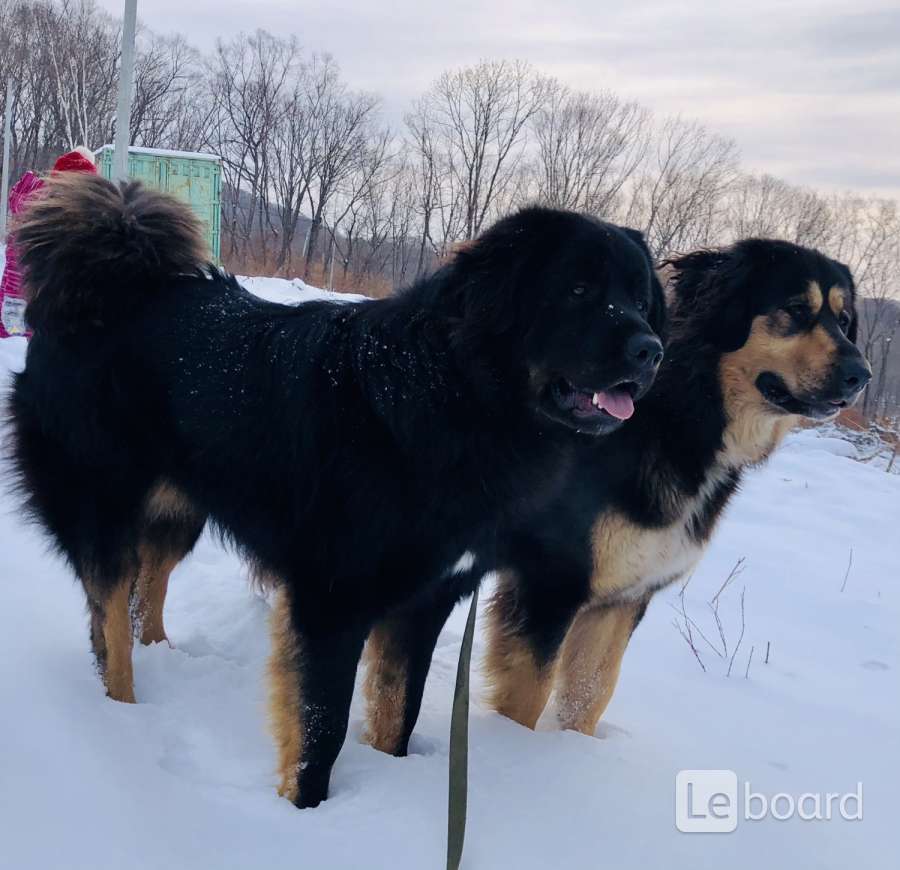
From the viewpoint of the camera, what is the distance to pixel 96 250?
2926 mm

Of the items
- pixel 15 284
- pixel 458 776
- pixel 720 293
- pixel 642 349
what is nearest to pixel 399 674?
pixel 458 776

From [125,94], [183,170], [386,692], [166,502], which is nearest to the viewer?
[386,692]

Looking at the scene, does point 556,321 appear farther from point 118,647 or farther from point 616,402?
point 118,647

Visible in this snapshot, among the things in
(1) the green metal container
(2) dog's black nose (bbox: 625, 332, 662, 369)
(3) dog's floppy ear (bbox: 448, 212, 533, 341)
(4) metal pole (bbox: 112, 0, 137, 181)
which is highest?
(4) metal pole (bbox: 112, 0, 137, 181)

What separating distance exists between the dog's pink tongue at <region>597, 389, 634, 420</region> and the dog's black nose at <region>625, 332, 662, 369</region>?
0.47 ft

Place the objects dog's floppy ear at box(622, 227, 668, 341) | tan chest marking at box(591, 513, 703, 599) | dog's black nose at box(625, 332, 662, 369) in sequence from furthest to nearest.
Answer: tan chest marking at box(591, 513, 703, 599) → dog's floppy ear at box(622, 227, 668, 341) → dog's black nose at box(625, 332, 662, 369)

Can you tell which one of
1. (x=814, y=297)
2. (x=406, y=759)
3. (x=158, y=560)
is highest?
(x=814, y=297)

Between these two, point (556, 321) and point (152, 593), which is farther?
point (152, 593)

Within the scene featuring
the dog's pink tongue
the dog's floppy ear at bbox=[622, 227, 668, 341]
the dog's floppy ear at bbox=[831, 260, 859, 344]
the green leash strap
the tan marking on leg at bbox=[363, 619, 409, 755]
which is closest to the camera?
the green leash strap

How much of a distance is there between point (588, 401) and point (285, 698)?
1.36 metres

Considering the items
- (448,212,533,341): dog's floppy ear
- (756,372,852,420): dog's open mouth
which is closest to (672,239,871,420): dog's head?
(756,372,852,420): dog's open mouth

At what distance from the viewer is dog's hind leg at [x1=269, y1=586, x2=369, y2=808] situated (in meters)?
2.43

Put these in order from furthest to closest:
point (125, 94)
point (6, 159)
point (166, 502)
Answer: point (6, 159), point (125, 94), point (166, 502)

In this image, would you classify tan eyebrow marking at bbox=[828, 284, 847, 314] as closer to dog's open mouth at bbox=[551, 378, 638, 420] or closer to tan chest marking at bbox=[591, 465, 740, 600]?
tan chest marking at bbox=[591, 465, 740, 600]
